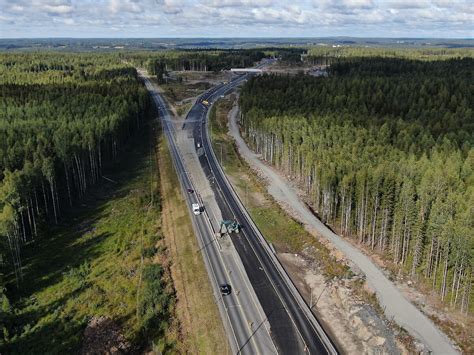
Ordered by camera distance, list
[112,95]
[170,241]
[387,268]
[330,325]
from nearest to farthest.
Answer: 1. [330,325]
2. [387,268]
3. [170,241]
4. [112,95]

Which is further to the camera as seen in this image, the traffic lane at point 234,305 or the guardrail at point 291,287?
the guardrail at point 291,287

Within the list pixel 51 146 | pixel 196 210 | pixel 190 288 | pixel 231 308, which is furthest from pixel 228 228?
pixel 51 146

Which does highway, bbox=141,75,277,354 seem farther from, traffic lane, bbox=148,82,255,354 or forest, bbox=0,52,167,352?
forest, bbox=0,52,167,352

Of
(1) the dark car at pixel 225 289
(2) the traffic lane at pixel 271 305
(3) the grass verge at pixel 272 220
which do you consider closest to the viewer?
(2) the traffic lane at pixel 271 305

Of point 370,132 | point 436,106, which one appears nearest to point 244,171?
point 370,132

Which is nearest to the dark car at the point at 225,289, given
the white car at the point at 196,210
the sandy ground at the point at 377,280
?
the sandy ground at the point at 377,280

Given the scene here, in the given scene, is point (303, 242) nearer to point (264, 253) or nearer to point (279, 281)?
point (264, 253)

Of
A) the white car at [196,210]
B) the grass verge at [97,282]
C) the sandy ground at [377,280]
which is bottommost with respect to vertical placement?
the grass verge at [97,282]

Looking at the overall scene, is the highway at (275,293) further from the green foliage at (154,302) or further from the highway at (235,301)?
the green foliage at (154,302)
